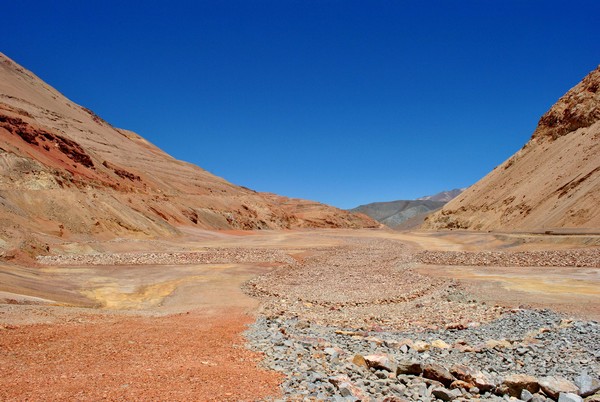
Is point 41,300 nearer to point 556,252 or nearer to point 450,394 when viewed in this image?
point 450,394

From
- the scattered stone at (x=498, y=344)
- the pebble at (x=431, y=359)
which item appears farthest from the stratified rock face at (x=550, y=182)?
the scattered stone at (x=498, y=344)

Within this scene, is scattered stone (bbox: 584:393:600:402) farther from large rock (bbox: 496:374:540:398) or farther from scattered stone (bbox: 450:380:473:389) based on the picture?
scattered stone (bbox: 450:380:473:389)

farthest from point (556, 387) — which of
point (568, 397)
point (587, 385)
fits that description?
Answer: point (587, 385)

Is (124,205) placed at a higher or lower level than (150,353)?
higher

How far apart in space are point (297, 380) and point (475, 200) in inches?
2780

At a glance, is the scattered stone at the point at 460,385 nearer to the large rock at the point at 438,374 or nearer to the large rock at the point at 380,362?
the large rock at the point at 438,374

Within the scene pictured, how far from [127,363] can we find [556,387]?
733 cm

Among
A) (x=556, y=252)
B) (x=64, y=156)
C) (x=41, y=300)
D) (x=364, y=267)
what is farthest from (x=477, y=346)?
(x=64, y=156)

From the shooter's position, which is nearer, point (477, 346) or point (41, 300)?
point (477, 346)

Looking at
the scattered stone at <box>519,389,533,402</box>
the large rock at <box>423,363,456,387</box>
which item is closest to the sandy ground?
the large rock at <box>423,363,456,387</box>

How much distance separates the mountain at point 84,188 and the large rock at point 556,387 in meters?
25.0

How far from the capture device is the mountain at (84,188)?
36000 millimetres

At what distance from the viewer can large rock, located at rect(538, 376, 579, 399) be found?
758 cm

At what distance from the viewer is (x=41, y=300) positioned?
45.7ft
